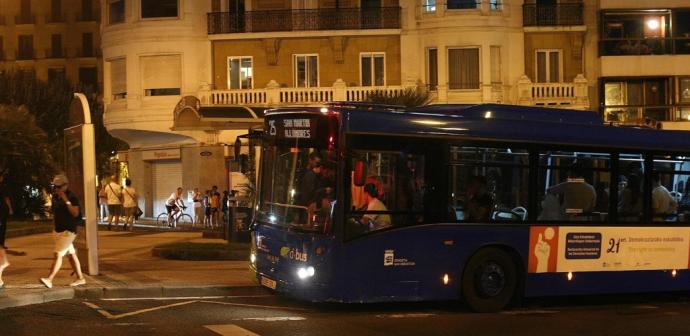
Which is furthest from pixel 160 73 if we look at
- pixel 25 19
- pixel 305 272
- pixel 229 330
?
pixel 25 19

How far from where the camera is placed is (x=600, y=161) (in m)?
13.8

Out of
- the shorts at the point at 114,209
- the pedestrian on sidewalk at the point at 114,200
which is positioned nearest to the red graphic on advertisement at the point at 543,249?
the pedestrian on sidewalk at the point at 114,200

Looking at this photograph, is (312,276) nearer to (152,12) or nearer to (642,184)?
(642,184)

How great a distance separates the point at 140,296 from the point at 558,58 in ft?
92.6

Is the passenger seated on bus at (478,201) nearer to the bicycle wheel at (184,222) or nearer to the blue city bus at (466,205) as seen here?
the blue city bus at (466,205)

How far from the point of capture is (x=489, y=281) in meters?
13.0

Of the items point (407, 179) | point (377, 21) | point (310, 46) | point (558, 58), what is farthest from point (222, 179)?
point (407, 179)

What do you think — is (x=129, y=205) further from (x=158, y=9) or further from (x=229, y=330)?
(x=229, y=330)

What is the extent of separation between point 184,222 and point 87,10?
1803 inches

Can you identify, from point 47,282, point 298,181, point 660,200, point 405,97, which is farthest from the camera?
point 405,97

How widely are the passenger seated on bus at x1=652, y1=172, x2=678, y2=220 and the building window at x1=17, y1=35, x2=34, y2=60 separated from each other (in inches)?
2677

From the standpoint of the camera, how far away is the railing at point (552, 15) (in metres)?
38.2

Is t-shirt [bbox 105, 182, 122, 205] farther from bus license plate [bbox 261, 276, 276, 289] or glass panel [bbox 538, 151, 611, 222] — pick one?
glass panel [bbox 538, 151, 611, 222]

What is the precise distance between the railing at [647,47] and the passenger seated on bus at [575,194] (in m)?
26.4
